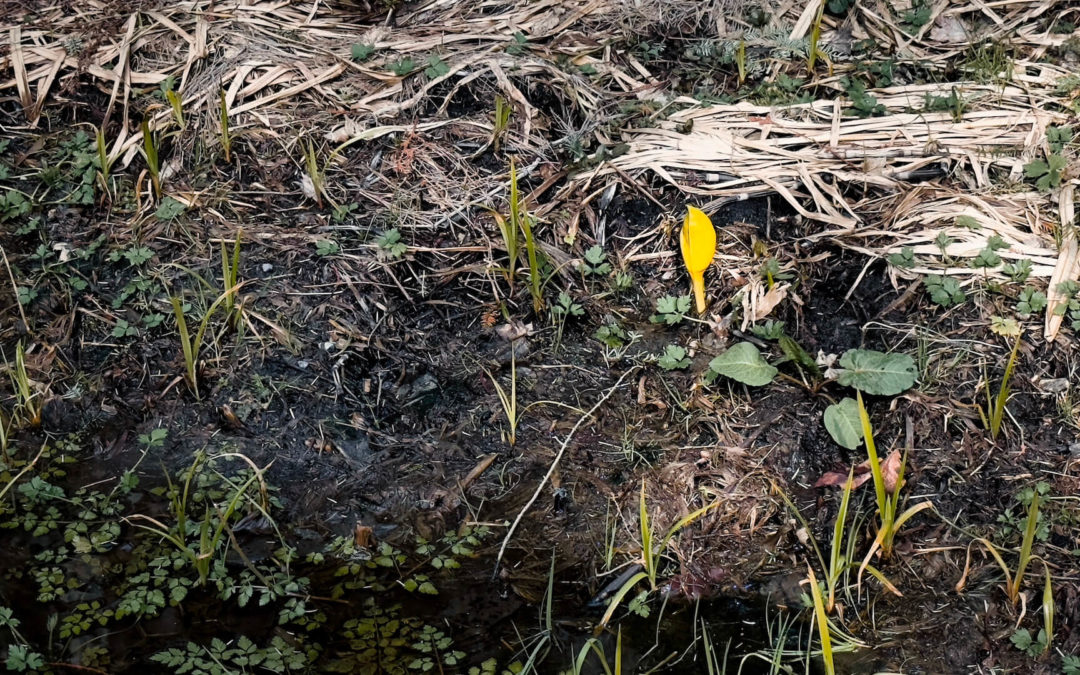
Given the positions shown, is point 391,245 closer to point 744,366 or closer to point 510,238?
point 510,238

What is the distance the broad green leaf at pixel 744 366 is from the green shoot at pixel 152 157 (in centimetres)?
200

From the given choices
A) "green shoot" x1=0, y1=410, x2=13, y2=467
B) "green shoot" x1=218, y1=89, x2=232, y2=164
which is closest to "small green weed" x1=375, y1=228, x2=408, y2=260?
"green shoot" x1=218, y1=89, x2=232, y2=164

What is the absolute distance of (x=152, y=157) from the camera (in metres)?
Result: 3.22

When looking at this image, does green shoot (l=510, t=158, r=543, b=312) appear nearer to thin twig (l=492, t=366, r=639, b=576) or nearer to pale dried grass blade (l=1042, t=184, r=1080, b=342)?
thin twig (l=492, t=366, r=639, b=576)

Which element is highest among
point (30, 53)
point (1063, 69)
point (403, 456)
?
point (30, 53)

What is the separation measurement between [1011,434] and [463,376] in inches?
62.4

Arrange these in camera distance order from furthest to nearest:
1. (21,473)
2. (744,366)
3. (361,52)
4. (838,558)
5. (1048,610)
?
(361,52)
(744,366)
(21,473)
(838,558)
(1048,610)

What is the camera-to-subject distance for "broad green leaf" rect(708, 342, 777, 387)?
2742mm

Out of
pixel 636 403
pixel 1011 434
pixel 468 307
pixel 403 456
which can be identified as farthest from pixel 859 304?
pixel 403 456

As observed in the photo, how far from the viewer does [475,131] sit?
3.46m

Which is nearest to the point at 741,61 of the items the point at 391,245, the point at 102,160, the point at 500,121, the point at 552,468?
the point at 500,121

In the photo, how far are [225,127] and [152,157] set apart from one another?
26cm

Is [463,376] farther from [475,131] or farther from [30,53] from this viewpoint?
[30,53]

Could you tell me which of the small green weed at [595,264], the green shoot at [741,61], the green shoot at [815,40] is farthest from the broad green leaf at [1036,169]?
the small green weed at [595,264]
